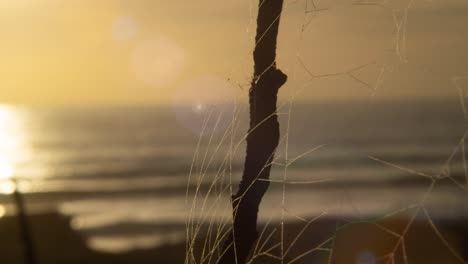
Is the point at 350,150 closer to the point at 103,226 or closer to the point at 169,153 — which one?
the point at 169,153

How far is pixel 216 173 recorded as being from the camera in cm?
177

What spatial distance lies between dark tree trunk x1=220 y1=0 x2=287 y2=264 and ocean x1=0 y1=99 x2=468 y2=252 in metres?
0.04

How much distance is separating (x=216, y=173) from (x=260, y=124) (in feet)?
0.85

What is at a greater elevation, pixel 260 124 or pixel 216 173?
pixel 260 124

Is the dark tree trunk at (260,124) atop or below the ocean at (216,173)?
atop

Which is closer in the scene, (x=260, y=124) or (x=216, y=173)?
(x=260, y=124)

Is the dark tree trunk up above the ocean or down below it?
above

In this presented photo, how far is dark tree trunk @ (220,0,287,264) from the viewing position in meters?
1.57

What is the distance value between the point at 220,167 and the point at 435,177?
2.11ft

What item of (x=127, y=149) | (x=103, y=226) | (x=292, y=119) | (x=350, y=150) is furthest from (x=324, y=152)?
(x=292, y=119)

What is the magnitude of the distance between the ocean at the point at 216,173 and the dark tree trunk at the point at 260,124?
4cm

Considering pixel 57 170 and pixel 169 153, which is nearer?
pixel 57 170

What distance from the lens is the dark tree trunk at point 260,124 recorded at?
5.14 ft

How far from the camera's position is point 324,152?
5562 cm
